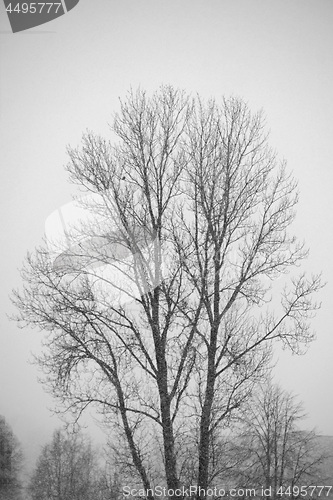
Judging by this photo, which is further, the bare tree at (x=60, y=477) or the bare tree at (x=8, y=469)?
the bare tree at (x=60, y=477)

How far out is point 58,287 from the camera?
5590mm

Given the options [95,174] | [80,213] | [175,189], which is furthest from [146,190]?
[80,213]

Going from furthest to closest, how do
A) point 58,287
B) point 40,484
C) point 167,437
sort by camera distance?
point 40,484, point 58,287, point 167,437

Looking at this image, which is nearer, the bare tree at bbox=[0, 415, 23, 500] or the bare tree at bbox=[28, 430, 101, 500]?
the bare tree at bbox=[0, 415, 23, 500]

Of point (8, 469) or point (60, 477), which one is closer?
point (8, 469)

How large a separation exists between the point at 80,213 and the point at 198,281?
2.77 meters

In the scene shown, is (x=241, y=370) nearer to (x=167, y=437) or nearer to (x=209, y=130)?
(x=167, y=437)

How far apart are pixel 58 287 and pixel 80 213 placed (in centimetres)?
166

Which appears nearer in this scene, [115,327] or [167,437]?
[167,437]

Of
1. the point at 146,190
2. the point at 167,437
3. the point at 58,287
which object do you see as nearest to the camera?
the point at 167,437

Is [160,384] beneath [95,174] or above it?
beneath

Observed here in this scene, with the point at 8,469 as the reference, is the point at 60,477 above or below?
below

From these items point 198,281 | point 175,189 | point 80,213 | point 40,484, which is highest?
point 175,189

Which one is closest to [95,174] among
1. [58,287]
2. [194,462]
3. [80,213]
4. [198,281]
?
[80,213]
